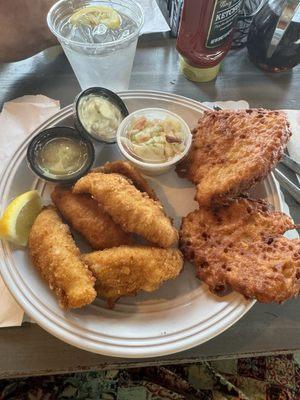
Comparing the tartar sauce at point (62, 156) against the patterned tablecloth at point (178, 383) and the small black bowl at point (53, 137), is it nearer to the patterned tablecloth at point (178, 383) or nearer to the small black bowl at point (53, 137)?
the small black bowl at point (53, 137)

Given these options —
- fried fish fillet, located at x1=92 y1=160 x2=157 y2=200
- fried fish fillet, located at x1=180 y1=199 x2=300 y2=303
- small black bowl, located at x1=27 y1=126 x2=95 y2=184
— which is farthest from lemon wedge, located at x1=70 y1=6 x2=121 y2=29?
fried fish fillet, located at x1=180 y1=199 x2=300 y2=303

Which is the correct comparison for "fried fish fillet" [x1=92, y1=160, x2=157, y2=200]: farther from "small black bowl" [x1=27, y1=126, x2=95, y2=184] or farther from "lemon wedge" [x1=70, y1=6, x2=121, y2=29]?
"lemon wedge" [x1=70, y1=6, x2=121, y2=29]

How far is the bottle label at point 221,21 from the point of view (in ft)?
4.64

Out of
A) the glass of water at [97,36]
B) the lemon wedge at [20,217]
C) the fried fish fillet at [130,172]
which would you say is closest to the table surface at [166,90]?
the glass of water at [97,36]

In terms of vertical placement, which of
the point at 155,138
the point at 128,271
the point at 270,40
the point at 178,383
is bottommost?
the point at 178,383

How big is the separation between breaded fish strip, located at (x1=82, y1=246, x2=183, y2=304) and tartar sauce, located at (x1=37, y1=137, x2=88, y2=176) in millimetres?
364

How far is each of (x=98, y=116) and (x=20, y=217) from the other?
1.55 feet

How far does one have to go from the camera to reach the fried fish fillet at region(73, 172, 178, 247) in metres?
1.12

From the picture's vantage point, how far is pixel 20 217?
1.16 meters

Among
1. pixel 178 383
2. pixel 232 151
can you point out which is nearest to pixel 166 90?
pixel 232 151

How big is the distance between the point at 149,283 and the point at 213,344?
27cm

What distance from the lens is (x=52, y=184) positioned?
1.33 m

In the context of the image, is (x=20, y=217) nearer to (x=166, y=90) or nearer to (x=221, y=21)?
(x=166, y=90)

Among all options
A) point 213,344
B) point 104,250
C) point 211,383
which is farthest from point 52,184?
point 211,383
